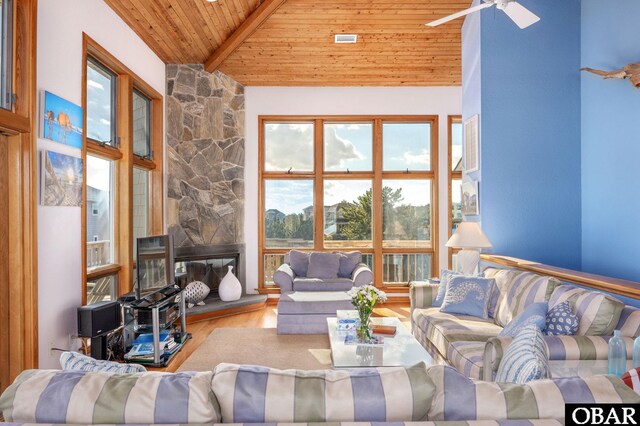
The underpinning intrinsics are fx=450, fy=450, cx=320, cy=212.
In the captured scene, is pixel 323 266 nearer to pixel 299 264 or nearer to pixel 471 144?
pixel 299 264

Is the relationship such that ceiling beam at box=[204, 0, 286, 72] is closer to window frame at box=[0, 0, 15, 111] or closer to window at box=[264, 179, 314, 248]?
window at box=[264, 179, 314, 248]

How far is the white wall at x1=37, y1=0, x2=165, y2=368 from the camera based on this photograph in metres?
3.40

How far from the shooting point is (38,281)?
3.32m

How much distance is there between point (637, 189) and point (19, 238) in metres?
5.24

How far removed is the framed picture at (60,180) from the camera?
3.40 metres

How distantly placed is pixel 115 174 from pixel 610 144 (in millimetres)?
5287

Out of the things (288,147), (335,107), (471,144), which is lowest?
(471,144)

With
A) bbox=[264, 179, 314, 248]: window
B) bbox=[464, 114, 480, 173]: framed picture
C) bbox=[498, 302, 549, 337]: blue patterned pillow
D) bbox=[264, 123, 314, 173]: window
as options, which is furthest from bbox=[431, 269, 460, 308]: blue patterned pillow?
bbox=[264, 123, 314, 173]: window

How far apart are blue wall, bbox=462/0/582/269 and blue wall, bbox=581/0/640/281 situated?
0.42 feet

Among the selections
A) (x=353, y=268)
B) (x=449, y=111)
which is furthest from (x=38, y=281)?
(x=449, y=111)

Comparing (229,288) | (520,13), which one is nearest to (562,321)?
(520,13)

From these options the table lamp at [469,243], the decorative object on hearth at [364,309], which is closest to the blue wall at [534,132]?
the table lamp at [469,243]

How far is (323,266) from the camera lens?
20.4 feet

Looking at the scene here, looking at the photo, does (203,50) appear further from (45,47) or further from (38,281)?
(38,281)
